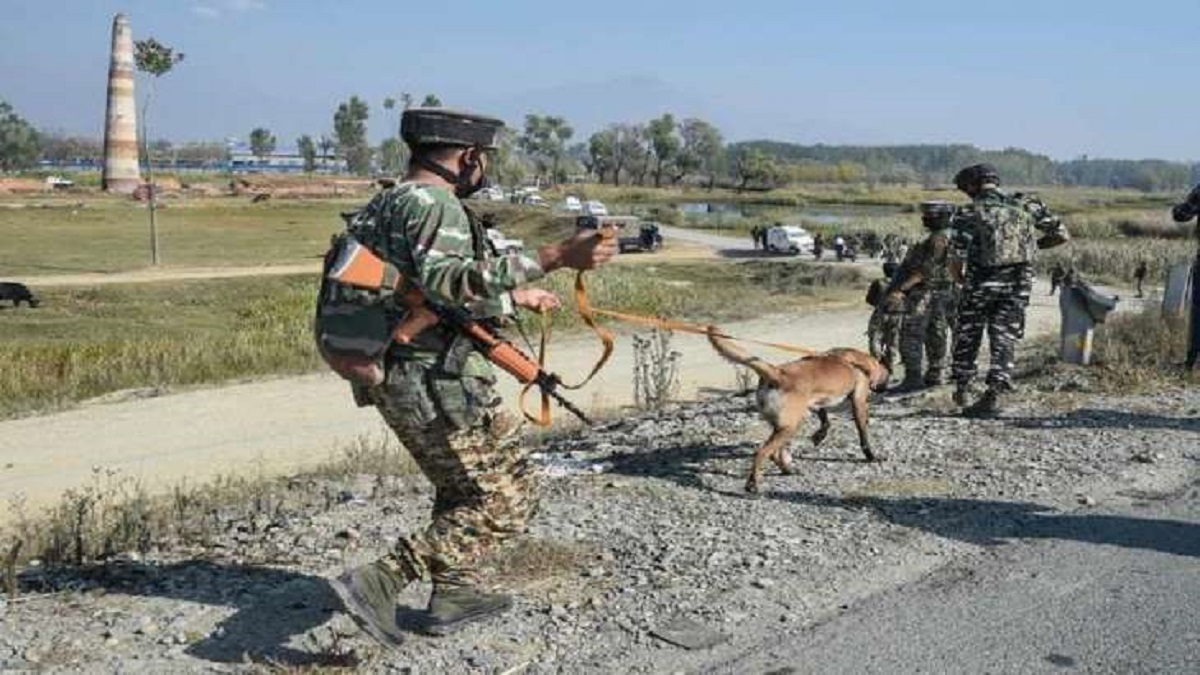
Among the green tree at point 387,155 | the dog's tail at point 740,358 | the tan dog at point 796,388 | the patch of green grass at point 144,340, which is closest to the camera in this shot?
the dog's tail at point 740,358

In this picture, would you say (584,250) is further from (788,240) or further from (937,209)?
(788,240)

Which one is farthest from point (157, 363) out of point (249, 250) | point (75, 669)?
point (249, 250)

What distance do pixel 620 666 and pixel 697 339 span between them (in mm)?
15175

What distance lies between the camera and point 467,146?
4051mm

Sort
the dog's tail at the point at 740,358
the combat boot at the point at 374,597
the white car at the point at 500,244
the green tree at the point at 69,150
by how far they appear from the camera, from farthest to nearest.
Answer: the green tree at the point at 69,150 → the dog's tail at the point at 740,358 → the white car at the point at 500,244 → the combat boot at the point at 374,597

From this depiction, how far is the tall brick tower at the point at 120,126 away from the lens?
9369 centimetres

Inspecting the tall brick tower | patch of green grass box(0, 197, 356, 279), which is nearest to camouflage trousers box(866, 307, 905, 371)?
patch of green grass box(0, 197, 356, 279)

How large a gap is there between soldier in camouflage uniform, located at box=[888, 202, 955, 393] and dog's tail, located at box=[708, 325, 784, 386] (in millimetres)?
3903

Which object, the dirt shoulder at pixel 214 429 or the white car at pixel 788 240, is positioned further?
the white car at pixel 788 240

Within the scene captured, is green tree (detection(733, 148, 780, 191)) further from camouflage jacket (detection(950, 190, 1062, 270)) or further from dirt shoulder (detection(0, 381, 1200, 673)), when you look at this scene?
dirt shoulder (detection(0, 381, 1200, 673))

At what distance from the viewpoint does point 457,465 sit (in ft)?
13.6

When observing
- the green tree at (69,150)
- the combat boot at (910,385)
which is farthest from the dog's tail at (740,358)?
the green tree at (69,150)

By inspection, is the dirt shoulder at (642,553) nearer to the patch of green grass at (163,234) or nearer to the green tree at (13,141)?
the patch of green grass at (163,234)

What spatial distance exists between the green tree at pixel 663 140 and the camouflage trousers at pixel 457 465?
130 meters
